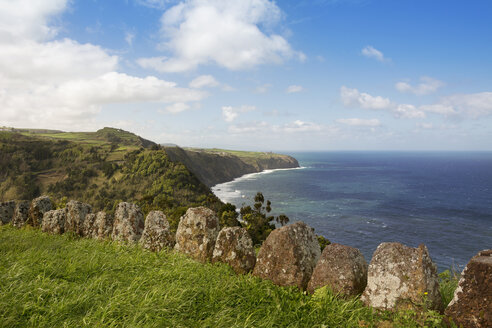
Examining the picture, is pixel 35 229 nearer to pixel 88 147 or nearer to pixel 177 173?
pixel 177 173

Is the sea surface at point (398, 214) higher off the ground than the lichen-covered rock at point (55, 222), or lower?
lower

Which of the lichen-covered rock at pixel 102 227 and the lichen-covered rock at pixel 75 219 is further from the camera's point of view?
the lichen-covered rock at pixel 75 219

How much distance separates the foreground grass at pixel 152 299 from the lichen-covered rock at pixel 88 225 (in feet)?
11.4

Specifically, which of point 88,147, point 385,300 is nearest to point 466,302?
point 385,300

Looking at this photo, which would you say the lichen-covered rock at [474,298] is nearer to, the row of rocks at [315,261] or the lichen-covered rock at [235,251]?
the row of rocks at [315,261]

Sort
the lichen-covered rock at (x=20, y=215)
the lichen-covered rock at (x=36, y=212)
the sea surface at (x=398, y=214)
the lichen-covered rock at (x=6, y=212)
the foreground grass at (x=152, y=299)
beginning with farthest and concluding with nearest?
1. the sea surface at (x=398, y=214)
2. the lichen-covered rock at (x=6, y=212)
3. the lichen-covered rock at (x=20, y=215)
4. the lichen-covered rock at (x=36, y=212)
5. the foreground grass at (x=152, y=299)

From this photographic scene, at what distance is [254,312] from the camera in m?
5.07

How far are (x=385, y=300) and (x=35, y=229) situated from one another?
43.8 feet

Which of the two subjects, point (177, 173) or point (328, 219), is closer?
point (328, 219)

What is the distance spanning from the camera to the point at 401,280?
18.5 ft

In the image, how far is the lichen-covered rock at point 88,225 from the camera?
10.9 metres

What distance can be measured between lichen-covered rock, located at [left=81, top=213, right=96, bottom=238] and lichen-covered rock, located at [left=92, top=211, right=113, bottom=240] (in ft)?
0.58

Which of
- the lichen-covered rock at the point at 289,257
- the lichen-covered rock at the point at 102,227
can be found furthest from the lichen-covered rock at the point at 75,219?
the lichen-covered rock at the point at 289,257

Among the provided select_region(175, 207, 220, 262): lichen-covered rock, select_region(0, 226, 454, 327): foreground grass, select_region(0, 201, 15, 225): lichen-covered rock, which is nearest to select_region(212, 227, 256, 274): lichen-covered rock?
select_region(0, 226, 454, 327): foreground grass
